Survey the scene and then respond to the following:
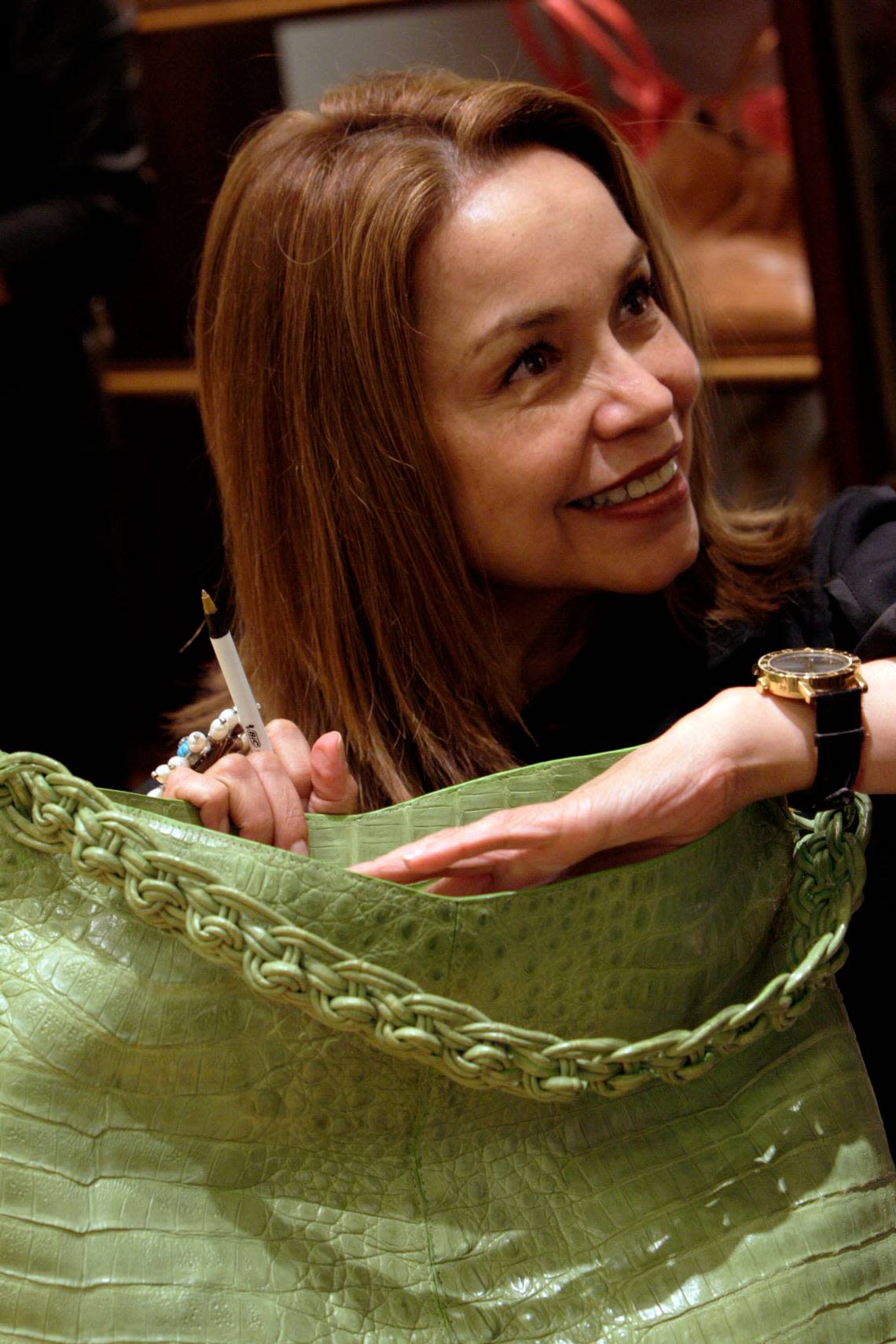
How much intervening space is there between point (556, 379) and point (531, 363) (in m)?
0.02

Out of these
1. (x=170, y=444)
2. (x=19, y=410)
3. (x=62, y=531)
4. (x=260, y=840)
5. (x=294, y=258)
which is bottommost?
(x=170, y=444)

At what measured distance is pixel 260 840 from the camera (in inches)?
35.7

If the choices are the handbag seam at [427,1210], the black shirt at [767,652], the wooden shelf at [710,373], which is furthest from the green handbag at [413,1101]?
the wooden shelf at [710,373]

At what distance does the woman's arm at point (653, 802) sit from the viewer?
0.80 metres

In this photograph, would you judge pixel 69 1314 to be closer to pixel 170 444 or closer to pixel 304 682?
pixel 304 682

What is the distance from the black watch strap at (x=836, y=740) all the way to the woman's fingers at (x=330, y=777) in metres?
0.32

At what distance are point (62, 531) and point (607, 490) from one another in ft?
4.42

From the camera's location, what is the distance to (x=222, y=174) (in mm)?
2404

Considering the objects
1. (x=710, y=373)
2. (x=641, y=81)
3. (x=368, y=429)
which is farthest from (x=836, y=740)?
(x=641, y=81)

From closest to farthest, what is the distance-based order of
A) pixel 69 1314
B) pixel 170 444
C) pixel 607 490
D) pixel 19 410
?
pixel 69 1314 < pixel 607 490 < pixel 19 410 < pixel 170 444

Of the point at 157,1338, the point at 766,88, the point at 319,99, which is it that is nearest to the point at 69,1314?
the point at 157,1338

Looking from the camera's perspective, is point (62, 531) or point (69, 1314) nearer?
point (69, 1314)

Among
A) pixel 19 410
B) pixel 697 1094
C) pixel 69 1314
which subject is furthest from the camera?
pixel 19 410

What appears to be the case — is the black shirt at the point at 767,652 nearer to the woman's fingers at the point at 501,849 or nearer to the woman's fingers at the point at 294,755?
the woman's fingers at the point at 294,755
